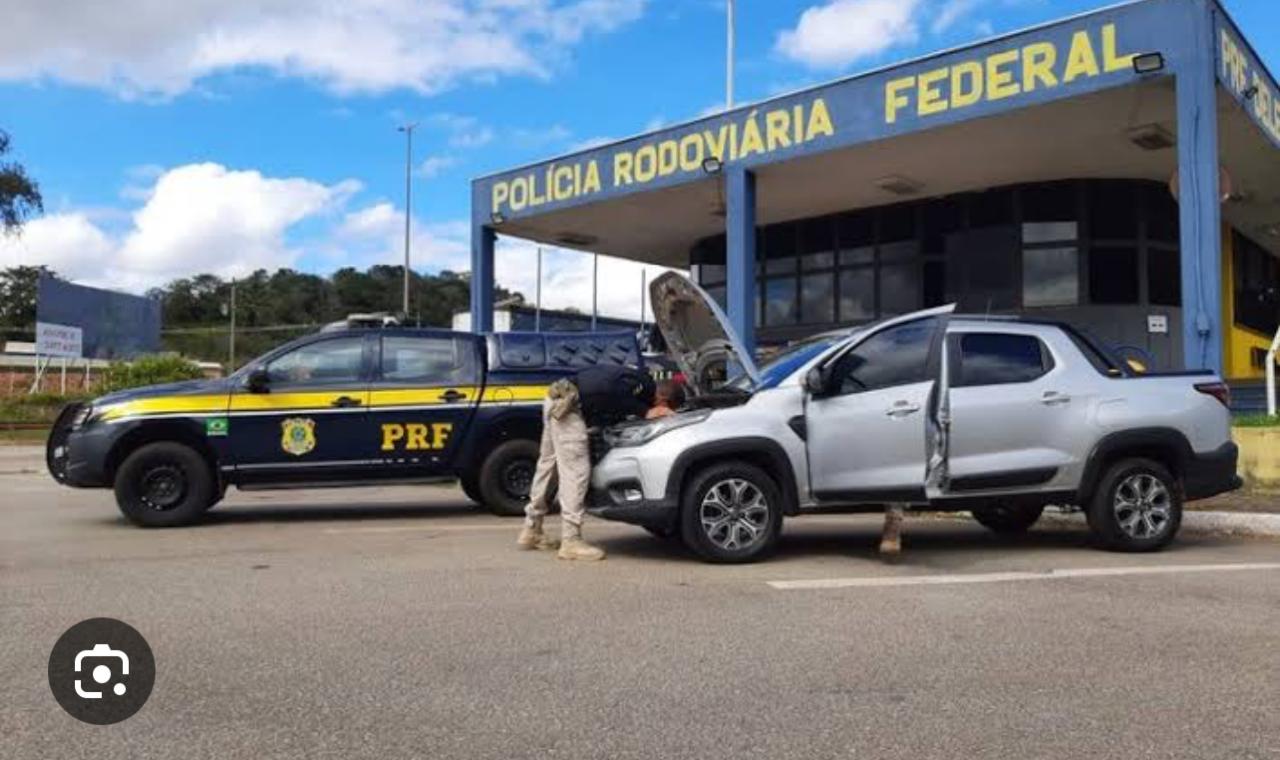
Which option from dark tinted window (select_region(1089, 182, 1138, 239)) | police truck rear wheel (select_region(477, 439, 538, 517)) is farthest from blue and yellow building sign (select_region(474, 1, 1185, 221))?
police truck rear wheel (select_region(477, 439, 538, 517))

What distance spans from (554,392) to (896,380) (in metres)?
2.59

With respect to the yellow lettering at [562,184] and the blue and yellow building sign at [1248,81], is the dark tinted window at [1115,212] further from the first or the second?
the yellow lettering at [562,184]

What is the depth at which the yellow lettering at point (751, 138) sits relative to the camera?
17391mm

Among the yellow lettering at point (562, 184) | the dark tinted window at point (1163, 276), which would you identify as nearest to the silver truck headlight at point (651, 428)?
the yellow lettering at point (562, 184)

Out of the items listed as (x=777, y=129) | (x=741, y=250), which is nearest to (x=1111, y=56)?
(x=777, y=129)

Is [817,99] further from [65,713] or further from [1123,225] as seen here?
[65,713]

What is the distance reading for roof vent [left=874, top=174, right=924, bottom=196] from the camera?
19141mm

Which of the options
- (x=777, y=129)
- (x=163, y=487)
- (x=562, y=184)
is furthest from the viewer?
(x=562, y=184)

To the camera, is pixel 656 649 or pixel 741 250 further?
pixel 741 250

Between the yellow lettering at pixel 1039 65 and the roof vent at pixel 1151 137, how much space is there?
2.72m

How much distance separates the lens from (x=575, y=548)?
8.20 metres

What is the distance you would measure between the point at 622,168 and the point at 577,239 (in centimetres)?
520

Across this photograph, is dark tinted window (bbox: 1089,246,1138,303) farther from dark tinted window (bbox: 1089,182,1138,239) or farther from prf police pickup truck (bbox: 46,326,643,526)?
prf police pickup truck (bbox: 46,326,643,526)

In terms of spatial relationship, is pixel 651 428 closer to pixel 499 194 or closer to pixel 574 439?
pixel 574 439
